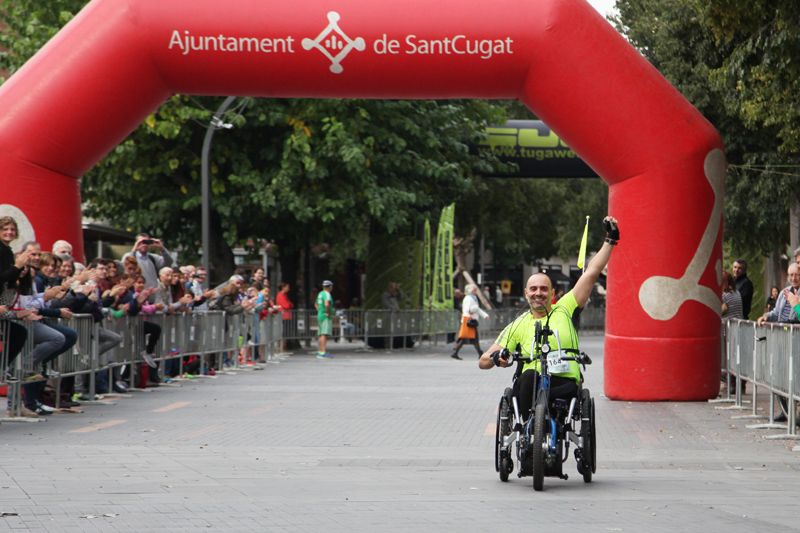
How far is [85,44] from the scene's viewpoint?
61.8 ft

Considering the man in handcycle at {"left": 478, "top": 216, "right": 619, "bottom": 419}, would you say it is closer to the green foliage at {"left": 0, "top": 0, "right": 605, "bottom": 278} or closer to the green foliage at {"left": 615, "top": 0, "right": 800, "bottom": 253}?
the green foliage at {"left": 615, "top": 0, "right": 800, "bottom": 253}

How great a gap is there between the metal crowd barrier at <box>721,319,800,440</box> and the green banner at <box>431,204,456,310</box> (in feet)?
73.1

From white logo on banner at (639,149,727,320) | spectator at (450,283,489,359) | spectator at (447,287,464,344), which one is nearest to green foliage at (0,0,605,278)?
spectator at (450,283,489,359)

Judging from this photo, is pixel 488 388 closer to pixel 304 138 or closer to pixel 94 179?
pixel 304 138

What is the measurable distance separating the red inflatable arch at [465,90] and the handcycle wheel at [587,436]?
834cm

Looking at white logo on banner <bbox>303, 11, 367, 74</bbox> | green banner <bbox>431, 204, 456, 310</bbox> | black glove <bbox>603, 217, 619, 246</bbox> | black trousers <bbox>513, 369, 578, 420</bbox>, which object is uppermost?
white logo on banner <bbox>303, 11, 367, 74</bbox>

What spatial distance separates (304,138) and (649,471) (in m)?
23.3

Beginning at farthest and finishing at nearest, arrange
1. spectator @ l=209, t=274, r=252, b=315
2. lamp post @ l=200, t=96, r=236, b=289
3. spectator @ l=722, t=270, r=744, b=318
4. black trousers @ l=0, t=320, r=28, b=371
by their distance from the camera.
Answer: lamp post @ l=200, t=96, r=236, b=289 → spectator @ l=209, t=274, r=252, b=315 → spectator @ l=722, t=270, r=744, b=318 → black trousers @ l=0, t=320, r=28, b=371

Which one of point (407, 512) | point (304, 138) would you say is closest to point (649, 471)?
point (407, 512)

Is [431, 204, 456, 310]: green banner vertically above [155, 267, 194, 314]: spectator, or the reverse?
[431, 204, 456, 310]: green banner

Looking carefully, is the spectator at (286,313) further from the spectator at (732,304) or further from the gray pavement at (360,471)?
the gray pavement at (360,471)

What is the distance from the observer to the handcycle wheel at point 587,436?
10.6 meters

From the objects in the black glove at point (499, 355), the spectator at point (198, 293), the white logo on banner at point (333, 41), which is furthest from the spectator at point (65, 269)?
the black glove at point (499, 355)

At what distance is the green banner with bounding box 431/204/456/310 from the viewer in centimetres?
4244
